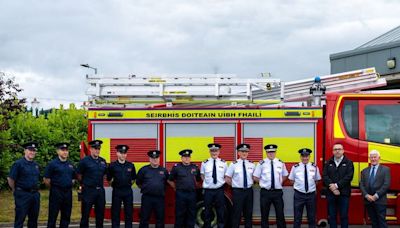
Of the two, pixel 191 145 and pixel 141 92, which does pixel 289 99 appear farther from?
pixel 141 92

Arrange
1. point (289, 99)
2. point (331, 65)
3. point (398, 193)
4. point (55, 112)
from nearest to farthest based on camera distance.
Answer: point (398, 193)
point (289, 99)
point (55, 112)
point (331, 65)

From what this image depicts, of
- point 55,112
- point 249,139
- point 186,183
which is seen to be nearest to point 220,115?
point 249,139

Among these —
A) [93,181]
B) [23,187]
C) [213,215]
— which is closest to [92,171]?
[93,181]

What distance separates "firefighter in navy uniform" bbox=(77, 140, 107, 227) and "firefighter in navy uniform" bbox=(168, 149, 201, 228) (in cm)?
116

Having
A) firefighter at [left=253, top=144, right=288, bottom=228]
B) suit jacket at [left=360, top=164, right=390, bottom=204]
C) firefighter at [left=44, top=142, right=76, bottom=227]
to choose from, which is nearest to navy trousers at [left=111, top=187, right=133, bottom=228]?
firefighter at [left=44, top=142, right=76, bottom=227]

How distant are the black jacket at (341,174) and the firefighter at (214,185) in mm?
1690

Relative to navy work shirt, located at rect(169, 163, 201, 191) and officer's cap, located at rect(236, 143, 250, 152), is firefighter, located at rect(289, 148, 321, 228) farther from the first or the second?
navy work shirt, located at rect(169, 163, 201, 191)

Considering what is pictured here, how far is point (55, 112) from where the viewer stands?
18.7m

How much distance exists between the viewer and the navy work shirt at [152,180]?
995 centimetres

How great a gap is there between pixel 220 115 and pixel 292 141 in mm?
1280

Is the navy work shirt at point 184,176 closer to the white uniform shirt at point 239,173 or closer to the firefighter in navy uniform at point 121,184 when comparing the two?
the white uniform shirt at point 239,173

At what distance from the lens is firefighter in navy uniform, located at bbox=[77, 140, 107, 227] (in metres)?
9.99

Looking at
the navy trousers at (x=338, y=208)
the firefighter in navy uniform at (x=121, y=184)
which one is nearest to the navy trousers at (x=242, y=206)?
the navy trousers at (x=338, y=208)

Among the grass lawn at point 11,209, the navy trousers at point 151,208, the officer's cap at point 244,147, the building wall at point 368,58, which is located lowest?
the grass lawn at point 11,209
